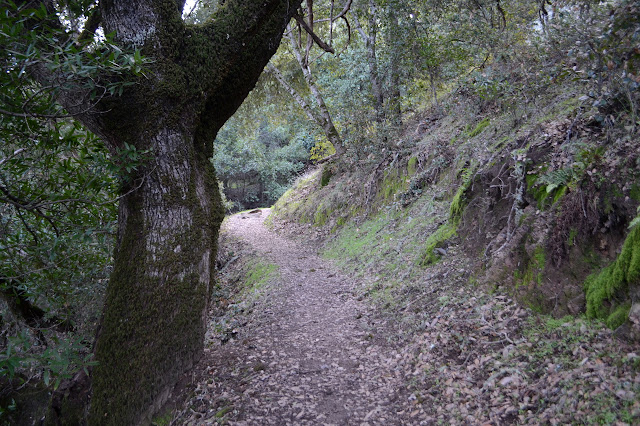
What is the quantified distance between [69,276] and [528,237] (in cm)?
588

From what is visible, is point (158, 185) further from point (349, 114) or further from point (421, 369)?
point (349, 114)

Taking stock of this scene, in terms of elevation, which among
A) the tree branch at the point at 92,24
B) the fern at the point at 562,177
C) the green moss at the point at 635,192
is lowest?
the green moss at the point at 635,192

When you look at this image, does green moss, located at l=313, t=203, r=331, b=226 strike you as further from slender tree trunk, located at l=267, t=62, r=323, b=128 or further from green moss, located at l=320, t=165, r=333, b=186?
slender tree trunk, located at l=267, t=62, r=323, b=128

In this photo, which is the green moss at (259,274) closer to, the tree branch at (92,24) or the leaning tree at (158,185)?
the leaning tree at (158,185)

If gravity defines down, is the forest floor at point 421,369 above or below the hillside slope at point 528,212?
below

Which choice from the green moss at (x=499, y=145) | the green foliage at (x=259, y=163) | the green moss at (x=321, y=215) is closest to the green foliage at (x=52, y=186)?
the green moss at (x=499, y=145)

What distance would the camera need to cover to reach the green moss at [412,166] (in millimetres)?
10316

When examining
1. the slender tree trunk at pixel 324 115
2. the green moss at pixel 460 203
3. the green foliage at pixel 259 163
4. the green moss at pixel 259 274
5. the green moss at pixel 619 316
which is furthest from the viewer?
the green foliage at pixel 259 163

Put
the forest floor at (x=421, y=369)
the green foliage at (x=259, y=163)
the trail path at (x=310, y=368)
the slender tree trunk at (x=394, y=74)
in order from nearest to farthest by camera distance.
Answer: the forest floor at (x=421, y=369) → the trail path at (x=310, y=368) → the slender tree trunk at (x=394, y=74) → the green foliage at (x=259, y=163)

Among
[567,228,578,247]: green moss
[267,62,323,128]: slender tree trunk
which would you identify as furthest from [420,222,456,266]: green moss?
[267,62,323,128]: slender tree trunk

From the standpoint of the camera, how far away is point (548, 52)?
633 centimetres

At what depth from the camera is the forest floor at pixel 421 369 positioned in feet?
9.52

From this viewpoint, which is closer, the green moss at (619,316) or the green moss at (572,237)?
the green moss at (619,316)

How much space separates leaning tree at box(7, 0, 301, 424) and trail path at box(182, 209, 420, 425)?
75 cm
